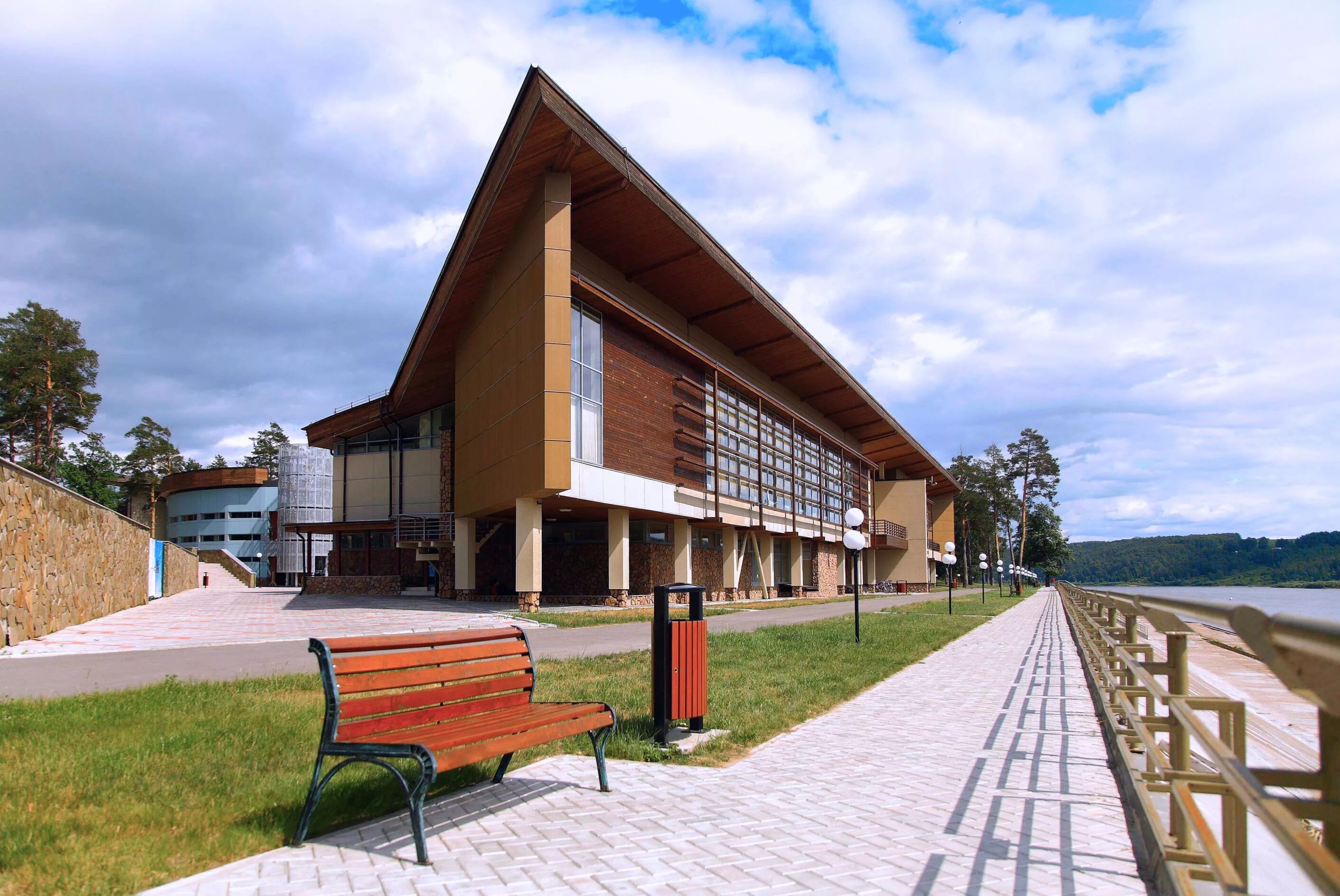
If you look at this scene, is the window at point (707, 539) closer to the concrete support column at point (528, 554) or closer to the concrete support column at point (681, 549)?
the concrete support column at point (681, 549)

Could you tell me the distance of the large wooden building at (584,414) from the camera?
24.5 meters

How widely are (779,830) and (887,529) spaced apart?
2422 inches

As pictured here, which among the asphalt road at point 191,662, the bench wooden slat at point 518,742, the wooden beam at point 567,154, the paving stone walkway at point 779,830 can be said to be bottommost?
the asphalt road at point 191,662

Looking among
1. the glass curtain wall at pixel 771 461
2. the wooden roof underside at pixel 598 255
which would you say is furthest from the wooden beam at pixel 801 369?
the glass curtain wall at pixel 771 461

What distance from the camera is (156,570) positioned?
33.9 m

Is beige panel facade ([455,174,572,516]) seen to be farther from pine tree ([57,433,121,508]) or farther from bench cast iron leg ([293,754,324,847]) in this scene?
pine tree ([57,433,121,508])

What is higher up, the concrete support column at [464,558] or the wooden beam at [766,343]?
the wooden beam at [766,343]

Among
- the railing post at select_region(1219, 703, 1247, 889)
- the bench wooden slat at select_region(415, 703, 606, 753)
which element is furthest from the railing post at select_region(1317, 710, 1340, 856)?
the bench wooden slat at select_region(415, 703, 606, 753)

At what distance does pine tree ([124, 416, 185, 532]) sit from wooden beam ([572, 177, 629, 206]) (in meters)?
61.1

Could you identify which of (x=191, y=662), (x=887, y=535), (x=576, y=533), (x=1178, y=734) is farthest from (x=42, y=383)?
(x=1178, y=734)

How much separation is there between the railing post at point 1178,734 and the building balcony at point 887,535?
194 ft

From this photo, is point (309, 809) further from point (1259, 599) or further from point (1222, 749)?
point (1259, 599)

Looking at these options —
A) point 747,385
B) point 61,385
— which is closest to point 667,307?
point 747,385

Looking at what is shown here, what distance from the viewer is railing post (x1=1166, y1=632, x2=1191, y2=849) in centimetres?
343
